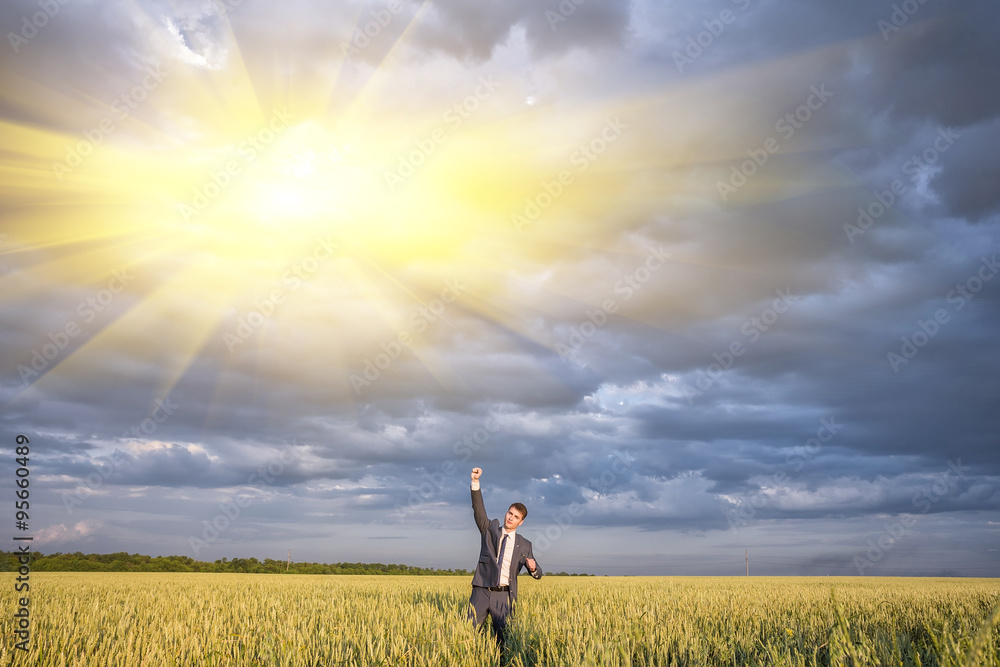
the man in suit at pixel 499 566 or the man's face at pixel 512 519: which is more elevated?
the man's face at pixel 512 519

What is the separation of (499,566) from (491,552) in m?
0.23

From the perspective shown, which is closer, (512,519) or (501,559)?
(512,519)

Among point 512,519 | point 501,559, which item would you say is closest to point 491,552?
point 501,559

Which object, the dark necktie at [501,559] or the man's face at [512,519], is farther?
the dark necktie at [501,559]

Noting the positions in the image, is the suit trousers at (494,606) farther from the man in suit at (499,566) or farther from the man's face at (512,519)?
the man's face at (512,519)

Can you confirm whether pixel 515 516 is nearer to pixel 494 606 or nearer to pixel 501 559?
pixel 501 559

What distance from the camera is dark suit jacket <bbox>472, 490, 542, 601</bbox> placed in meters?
8.79

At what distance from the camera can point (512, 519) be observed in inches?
340

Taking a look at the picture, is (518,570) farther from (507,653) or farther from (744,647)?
(744,647)

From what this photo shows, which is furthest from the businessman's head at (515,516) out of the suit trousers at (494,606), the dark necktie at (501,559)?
the suit trousers at (494,606)

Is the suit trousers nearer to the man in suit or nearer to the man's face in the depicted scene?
the man in suit

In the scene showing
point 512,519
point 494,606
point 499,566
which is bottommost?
point 494,606

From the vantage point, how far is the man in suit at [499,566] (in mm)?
8656

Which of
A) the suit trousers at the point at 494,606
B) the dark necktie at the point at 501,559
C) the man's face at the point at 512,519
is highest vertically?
the man's face at the point at 512,519
